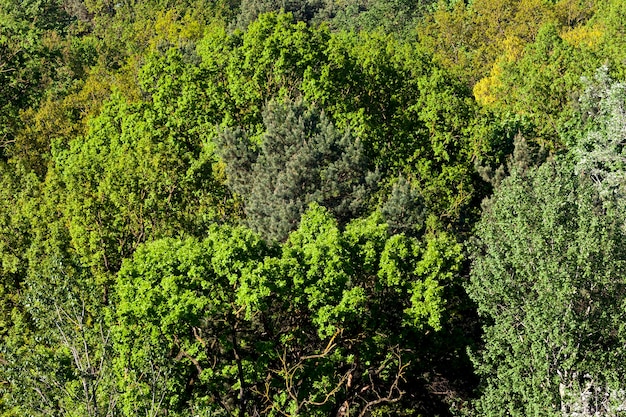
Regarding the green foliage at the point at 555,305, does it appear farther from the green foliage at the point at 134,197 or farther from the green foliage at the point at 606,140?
the green foliage at the point at 134,197

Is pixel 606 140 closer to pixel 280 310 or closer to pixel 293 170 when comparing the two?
pixel 293 170

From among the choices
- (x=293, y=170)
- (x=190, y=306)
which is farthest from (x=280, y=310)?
(x=293, y=170)

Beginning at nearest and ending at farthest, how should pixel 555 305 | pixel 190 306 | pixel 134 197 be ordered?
pixel 555 305
pixel 190 306
pixel 134 197

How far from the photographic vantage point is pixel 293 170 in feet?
106

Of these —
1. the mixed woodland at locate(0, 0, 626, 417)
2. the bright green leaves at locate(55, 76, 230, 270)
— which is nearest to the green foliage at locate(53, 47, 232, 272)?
the bright green leaves at locate(55, 76, 230, 270)

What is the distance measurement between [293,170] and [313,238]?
23.9ft

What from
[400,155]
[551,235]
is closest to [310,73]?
[400,155]

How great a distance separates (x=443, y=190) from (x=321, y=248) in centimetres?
1735

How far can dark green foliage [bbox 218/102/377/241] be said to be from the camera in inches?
1240

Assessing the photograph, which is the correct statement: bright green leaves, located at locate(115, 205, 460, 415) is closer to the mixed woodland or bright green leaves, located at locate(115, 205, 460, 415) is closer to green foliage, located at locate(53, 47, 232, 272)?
the mixed woodland

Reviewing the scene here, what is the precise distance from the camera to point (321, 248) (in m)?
23.7

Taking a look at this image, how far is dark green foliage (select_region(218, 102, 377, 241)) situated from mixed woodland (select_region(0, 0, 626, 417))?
12 cm

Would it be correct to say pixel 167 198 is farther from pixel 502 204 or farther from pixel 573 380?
pixel 573 380

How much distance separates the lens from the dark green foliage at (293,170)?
31.5 m
